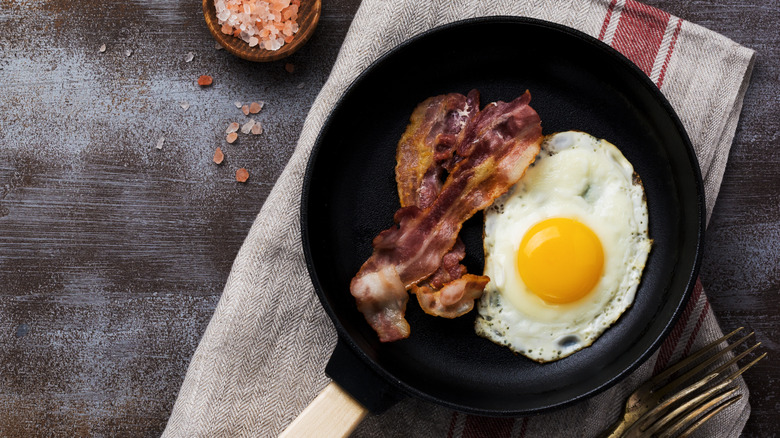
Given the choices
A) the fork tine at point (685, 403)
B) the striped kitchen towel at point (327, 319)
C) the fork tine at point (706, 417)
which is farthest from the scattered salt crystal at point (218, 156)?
the fork tine at point (706, 417)

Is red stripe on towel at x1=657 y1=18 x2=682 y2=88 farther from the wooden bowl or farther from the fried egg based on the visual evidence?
the wooden bowl

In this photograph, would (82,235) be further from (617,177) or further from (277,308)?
A: (617,177)

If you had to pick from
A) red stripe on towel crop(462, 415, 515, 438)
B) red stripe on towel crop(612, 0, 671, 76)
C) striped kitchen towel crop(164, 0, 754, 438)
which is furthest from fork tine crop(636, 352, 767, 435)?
red stripe on towel crop(612, 0, 671, 76)

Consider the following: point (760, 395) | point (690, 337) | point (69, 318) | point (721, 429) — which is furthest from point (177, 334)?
point (760, 395)

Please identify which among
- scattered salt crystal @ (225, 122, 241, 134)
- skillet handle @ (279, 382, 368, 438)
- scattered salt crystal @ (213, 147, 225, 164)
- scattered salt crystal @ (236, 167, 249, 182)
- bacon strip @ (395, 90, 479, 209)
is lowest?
skillet handle @ (279, 382, 368, 438)

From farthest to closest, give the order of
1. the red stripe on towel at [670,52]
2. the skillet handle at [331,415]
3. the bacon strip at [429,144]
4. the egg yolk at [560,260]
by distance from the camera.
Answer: the red stripe on towel at [670,52], the bacon strip at [429,144], the egg yolk at [560,260], the skillet handle at [331,415]

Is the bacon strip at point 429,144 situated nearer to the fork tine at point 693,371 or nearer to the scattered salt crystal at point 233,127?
the scattered salt crystal at point 233,127
